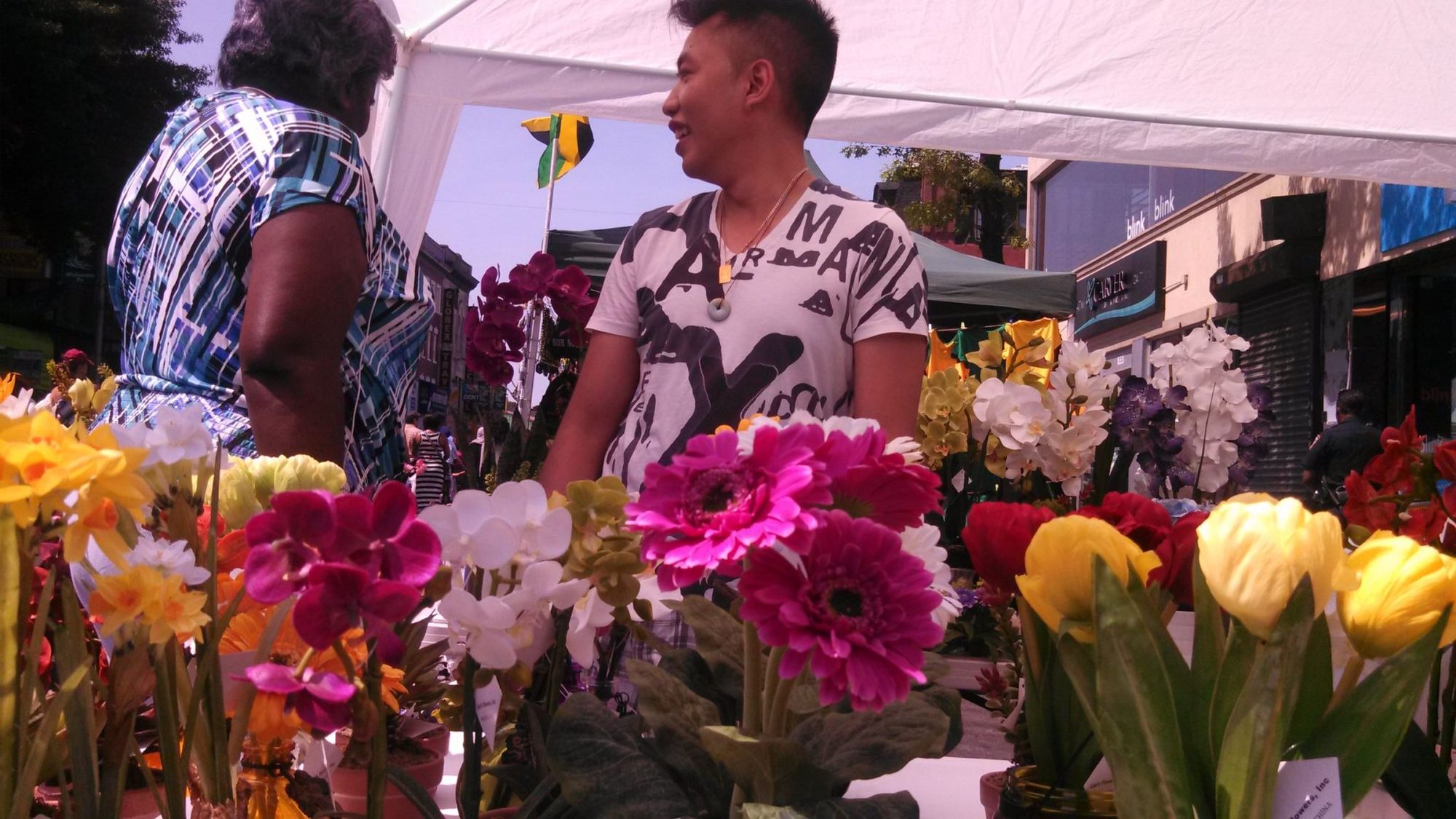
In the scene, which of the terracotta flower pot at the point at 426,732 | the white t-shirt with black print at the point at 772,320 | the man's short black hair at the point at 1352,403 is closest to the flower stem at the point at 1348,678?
the terracotta flower pot at the point at 426,732

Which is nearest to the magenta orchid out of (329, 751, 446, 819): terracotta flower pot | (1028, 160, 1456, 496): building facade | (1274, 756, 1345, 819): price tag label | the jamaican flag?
(329, 751, 446, 819): terracotta flower pot

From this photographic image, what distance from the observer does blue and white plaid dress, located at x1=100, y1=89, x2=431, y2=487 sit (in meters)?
1.46

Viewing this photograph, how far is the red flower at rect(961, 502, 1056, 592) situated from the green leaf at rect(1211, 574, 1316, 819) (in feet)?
0.65

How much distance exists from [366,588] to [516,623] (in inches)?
6.5

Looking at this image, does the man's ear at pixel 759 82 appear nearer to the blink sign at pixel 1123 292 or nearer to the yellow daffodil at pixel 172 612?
the yellow daffodil at pixel 172 612

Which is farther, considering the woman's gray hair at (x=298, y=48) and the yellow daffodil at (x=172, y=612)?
the woman's gray hair at (x=298, y=48)

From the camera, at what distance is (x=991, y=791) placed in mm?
896

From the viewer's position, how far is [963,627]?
234cm

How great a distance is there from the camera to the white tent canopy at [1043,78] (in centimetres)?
325

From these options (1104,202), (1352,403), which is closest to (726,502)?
(1352,403)

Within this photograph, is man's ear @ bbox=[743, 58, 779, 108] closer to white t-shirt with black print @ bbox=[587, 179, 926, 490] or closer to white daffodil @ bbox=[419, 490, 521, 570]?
white t-shirt with black print @ bbox=[587, 179, 926, 490]

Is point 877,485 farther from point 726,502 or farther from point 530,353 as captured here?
point 530,353

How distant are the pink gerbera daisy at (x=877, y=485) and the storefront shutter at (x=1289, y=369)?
978cm

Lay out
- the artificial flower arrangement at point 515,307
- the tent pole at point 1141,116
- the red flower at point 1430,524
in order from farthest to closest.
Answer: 1. the tent pole at point 1141,116
2. the artificial flower arrangement at point 515,307
3. the red flower at point 1430,524
